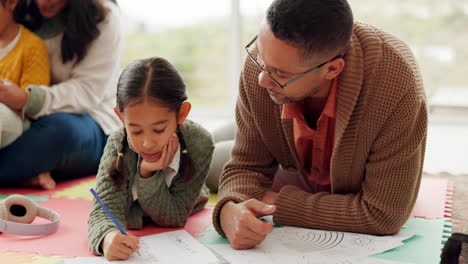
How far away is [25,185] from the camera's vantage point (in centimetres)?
204

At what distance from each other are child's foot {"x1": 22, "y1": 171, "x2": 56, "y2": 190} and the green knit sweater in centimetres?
59

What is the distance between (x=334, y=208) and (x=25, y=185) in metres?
1.14

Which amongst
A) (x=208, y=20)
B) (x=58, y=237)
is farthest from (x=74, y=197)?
(x=208, y=20)

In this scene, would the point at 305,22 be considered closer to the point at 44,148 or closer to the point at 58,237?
the point at 58,237

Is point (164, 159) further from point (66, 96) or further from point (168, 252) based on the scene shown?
point (66, 96)

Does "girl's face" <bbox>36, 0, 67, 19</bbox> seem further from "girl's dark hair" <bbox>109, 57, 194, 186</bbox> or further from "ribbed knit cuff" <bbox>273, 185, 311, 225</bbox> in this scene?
"ribbed knit cuff" <bbox>273, 185, 311, 225</bbox>

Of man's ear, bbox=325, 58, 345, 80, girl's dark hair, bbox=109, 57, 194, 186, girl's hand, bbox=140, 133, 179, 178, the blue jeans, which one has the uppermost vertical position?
man's ear, bbox=325, 58, 345, 80

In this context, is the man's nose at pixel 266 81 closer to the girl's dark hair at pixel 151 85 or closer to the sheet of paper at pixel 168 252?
the girl's dark hair at pixel 151 85

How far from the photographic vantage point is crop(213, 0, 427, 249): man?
1.28 meters

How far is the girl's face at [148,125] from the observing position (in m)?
1.33

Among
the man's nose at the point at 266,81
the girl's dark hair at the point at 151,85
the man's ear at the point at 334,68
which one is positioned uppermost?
the man's ear at the point at 334,68

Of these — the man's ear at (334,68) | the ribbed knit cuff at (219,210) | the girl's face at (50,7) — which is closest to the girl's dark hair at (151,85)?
the ribbed knit cuff at (219,210)

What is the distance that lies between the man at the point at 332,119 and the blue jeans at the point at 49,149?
28.9 inches

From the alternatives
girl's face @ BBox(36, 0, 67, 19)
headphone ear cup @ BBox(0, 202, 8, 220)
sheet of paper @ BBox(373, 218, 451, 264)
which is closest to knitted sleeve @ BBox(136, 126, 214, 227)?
headphone ear cup @ BBox(0, 202, 8, 220)
